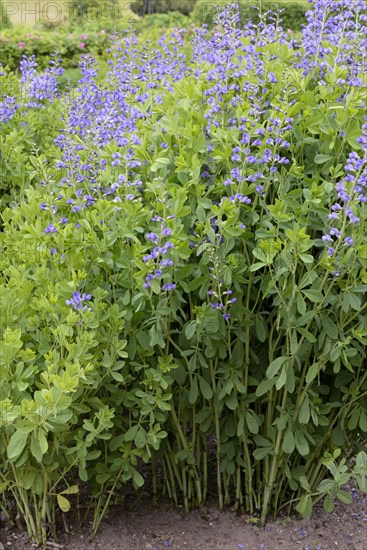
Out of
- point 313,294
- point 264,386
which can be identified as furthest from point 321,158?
point 264,386

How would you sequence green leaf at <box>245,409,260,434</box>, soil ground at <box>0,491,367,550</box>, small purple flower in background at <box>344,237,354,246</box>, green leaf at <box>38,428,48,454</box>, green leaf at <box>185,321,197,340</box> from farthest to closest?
soil ground at <box>0,491,367,550</box>, green leaf at <box>245,409,260,434</box>, green leaf at <box>185,321,197,340</box>, small purple flower in background at <box>344,237,354,246</box>, green leaf at <box>38,428,48,454</box>

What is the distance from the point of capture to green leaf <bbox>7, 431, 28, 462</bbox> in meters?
2.51

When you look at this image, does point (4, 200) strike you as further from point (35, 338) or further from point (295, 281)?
point (295, 281)

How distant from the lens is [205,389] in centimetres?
290

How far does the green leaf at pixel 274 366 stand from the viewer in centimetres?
279

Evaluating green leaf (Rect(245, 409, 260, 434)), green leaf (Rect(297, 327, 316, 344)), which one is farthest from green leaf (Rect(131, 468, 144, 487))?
green leaf (Rect(297, 327, 316, 344))

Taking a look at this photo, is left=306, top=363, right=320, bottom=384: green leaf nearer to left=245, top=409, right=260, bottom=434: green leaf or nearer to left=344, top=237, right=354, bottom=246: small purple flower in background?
left=245, top=409, right=260, bottom=434: green leaf

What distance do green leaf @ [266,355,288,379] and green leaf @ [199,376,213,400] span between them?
0.23 metres

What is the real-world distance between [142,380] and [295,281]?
0.67m

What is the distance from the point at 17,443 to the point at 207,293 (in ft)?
2.68

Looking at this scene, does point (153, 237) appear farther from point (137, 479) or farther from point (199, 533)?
point (199, 533)

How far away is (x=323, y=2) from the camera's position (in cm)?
325

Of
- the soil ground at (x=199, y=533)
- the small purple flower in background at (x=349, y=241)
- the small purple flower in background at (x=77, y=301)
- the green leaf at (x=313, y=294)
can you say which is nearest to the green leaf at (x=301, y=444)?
the soil ground at (x=199, y=533)

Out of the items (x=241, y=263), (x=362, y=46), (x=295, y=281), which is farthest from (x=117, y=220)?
(x=362, y=46)
